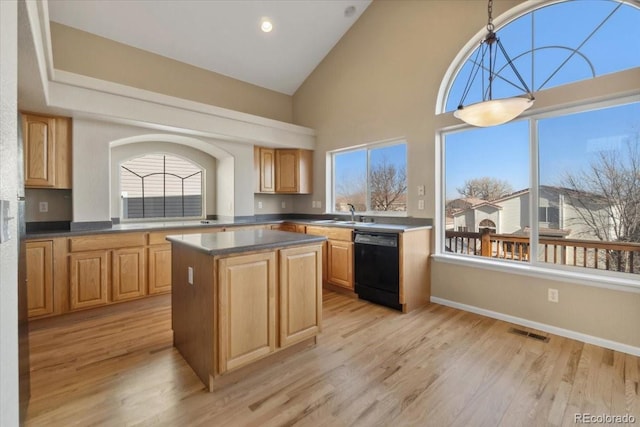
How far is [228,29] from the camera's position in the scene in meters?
4.01

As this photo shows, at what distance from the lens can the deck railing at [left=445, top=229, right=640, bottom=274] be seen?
252cm

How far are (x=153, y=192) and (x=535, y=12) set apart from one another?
5.09 m

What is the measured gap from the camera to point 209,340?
1.91 m

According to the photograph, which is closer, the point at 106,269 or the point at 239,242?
the point at 239,242

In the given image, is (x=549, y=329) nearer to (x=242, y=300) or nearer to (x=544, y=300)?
(x=544, y=300)

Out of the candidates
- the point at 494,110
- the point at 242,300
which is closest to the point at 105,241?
the point at 242,300

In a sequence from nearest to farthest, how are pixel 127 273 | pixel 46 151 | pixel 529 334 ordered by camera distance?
pixel 529 334, pixel 46 151, pixel 127 273

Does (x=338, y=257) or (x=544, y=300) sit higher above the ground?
(x=338, y=257)

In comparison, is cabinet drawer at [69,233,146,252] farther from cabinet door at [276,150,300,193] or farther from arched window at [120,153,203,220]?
cabinet door at [276,150,300,193]

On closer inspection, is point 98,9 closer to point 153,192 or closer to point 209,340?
point 153,192

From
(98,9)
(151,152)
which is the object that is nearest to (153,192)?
(151,152)

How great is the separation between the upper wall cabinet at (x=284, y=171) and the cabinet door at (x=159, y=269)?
6.23ft

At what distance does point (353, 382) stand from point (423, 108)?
3.13m

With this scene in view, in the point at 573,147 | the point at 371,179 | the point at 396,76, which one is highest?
the point at 396,76
